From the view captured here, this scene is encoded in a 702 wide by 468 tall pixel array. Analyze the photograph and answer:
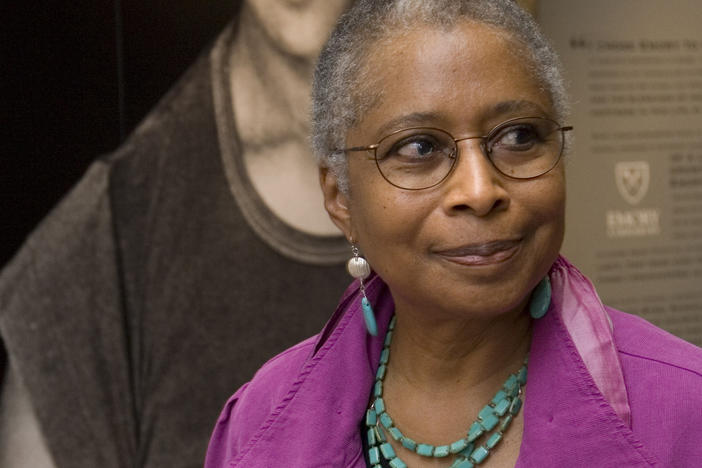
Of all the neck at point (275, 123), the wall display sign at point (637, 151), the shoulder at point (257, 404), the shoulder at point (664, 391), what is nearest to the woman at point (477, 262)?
the shoulder at point (664, 391)

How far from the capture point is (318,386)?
1690 mm

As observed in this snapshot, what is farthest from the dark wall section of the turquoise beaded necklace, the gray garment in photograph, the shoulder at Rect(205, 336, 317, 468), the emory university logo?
the emory university logo

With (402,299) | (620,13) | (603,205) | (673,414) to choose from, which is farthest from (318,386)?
(620,13)

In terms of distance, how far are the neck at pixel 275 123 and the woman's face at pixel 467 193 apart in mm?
1265

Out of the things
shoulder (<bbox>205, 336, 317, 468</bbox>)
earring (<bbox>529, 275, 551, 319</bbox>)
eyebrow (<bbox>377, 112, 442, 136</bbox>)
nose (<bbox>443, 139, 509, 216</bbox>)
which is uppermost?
eyebrow (<bbox>377, 112, 442, 136</bbox>)

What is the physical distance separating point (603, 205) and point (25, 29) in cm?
214

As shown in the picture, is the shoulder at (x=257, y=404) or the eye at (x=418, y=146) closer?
the eye at (x=418, y=146)

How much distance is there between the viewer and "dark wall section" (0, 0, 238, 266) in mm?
2471

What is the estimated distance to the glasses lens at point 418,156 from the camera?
54.0 inches

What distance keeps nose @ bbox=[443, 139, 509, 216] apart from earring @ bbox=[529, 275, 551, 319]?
0.24m

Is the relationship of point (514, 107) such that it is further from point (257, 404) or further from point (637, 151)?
point (637, 151)

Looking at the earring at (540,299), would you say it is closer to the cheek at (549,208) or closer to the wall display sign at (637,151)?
the cheek at (549,208)

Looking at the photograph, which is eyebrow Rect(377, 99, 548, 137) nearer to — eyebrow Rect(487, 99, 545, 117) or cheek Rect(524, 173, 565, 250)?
eyebrow Rect(487, 99, 545, 117)

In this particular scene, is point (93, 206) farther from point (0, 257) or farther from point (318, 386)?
point (318, 386)
